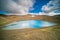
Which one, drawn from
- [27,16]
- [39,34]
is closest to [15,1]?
[27,16]

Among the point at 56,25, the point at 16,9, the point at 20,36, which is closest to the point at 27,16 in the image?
the point at 16,9

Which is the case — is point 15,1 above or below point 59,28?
above

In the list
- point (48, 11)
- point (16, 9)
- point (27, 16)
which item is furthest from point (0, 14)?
point (48, 11)

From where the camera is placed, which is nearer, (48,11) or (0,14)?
(0,14)

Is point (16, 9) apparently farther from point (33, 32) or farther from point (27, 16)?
point (33, 32)

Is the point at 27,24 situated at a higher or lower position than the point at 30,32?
higher

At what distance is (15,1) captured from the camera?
8.03 feet

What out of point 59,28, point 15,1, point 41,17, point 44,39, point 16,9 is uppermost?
point 15,1

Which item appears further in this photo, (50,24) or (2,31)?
(50,24)

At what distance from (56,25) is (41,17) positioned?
32cm

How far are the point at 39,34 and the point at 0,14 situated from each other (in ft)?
2.60

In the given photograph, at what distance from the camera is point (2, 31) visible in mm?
2371

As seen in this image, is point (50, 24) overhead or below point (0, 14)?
below

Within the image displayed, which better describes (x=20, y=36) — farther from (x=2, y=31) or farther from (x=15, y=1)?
(x=15, y=1)
